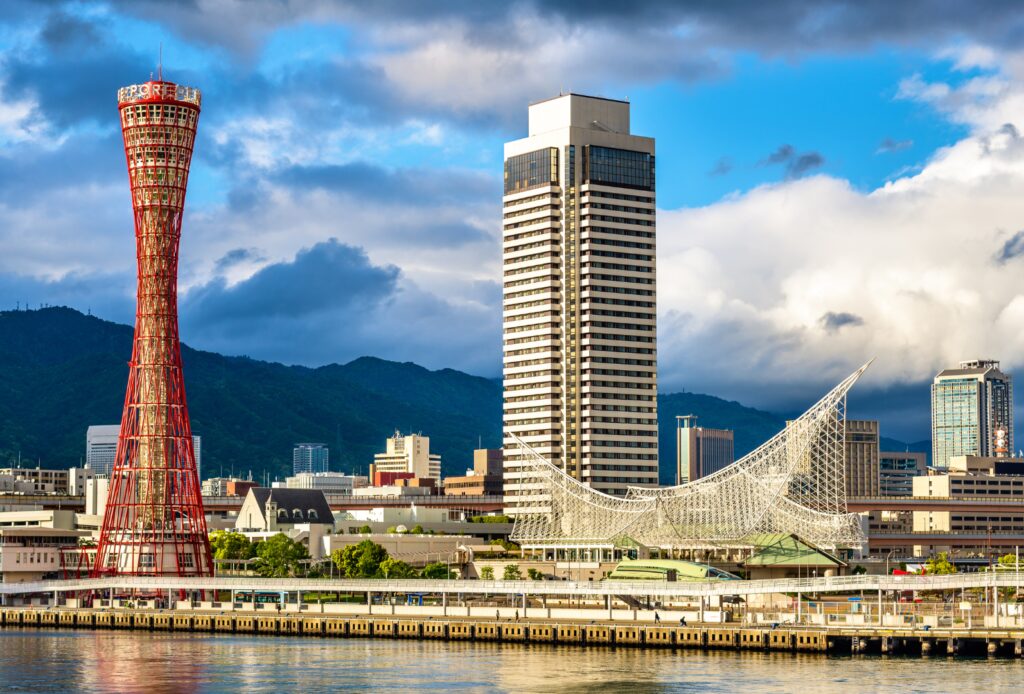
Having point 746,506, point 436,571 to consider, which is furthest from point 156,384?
point 746,506

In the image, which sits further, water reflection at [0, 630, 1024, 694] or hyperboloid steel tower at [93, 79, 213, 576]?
hyperboloid steel tower at [93, 79, 213, 576]

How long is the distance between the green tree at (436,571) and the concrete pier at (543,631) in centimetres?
3124

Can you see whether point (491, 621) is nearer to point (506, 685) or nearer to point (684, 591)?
point (684, 591)

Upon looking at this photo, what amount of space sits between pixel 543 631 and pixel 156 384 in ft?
163

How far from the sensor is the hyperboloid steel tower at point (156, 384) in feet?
507

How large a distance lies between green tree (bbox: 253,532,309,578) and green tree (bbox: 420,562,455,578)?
12587 mm

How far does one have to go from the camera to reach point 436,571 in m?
173

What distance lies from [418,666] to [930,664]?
3100 centimetres

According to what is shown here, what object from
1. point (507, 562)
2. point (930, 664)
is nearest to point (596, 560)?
point (507, 562)

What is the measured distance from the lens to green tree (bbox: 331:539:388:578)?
553ft

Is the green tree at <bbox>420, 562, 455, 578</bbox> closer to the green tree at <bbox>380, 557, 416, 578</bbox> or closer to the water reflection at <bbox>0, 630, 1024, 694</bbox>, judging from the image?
the green tree at <bbox>380, 557, 416, 578</bbox>

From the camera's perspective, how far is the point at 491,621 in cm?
12900

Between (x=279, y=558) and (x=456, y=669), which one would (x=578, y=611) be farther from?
(x=279, y=558)

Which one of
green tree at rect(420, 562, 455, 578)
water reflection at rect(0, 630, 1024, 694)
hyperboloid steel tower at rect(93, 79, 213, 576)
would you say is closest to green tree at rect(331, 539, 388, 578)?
green tree at rect(420, 562, 455, 578)
